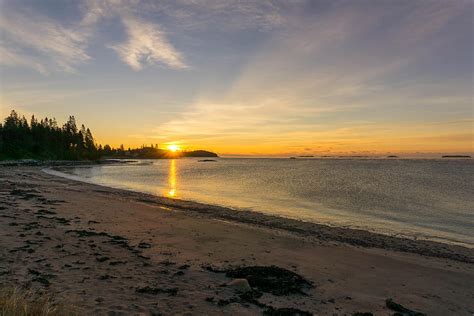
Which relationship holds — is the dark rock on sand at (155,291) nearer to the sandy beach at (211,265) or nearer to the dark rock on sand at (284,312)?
the sandy beach at (211,265)

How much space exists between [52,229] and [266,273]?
9.48 m

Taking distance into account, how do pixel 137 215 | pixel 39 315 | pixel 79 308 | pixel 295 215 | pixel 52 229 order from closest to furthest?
pixel 39 315 → pixel 79 308 → pixel 52 229 → pixel 137 215 → pixel 295 215

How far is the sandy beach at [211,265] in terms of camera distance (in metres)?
7.89

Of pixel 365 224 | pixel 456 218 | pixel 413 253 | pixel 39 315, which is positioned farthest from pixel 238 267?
pixel 456 218

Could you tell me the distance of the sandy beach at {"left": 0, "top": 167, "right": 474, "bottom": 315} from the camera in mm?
7887

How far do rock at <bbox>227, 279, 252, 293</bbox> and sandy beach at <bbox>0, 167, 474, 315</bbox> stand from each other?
4 cm

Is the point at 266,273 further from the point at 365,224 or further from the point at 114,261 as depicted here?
the point at 365,224

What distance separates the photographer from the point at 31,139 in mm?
112625

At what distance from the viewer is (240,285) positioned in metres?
8.83

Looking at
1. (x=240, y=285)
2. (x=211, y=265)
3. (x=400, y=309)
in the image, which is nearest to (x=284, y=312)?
(x=240, y=285)

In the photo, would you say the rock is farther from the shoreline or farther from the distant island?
the distant island

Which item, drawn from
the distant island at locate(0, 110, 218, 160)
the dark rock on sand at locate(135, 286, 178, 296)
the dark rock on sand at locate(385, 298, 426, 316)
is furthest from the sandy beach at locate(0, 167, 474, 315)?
the distant island at locate(0, 110, 218, 160)

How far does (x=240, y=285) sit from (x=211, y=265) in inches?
84.4

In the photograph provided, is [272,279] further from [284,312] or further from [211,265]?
[211,265]
